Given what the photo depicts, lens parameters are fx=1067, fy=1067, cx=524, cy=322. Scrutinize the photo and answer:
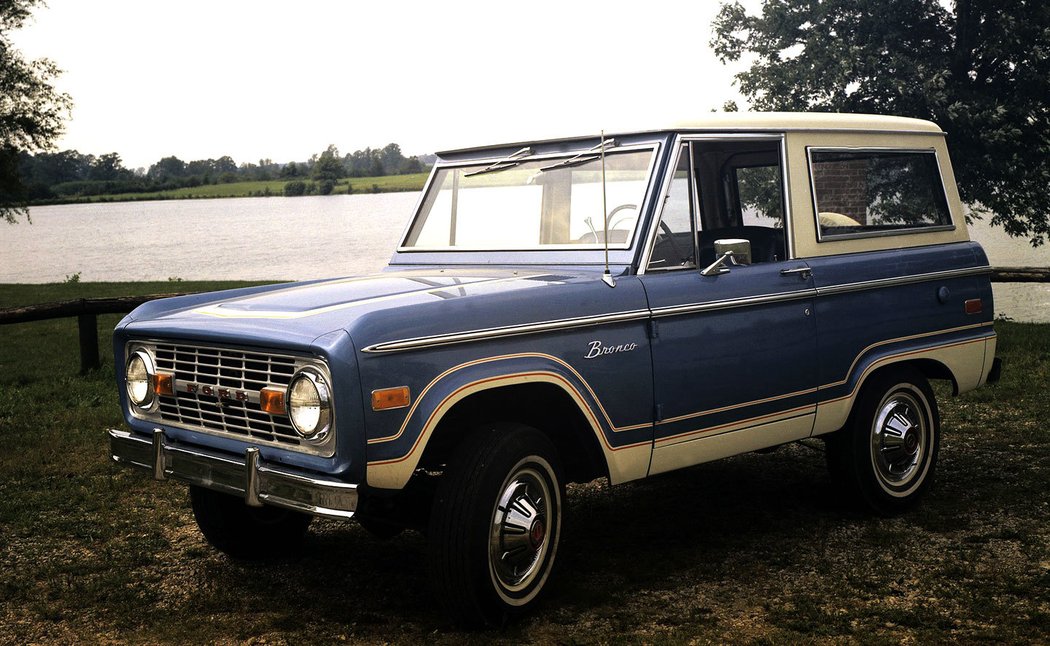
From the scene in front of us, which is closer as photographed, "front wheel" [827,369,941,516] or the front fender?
the front fender

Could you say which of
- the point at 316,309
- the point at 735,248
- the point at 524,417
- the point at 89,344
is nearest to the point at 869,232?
the point at 735,248

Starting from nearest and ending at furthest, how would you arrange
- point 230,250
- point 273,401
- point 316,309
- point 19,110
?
point 273,401, point 316,309, point 19,110, point 230,250

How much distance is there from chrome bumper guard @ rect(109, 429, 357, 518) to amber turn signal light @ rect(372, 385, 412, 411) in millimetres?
306

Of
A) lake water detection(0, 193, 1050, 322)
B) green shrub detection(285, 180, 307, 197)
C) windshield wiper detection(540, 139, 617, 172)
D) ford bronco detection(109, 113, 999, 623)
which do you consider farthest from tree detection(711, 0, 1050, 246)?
green shrub detection(285, 180, 307, 197)

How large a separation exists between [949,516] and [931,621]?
5.54 feet

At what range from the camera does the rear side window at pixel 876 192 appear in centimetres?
588

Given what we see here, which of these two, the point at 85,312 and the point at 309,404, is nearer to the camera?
the point at 309,404

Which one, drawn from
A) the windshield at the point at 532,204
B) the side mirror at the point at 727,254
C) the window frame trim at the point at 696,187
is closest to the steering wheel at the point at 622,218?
the windshield at the point at 532,204

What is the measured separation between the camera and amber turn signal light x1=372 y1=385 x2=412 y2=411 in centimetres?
392

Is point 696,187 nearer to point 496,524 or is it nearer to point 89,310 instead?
point 496,524

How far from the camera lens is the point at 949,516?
236 inches

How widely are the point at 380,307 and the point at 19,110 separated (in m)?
32.5

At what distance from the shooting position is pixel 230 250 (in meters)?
57.8

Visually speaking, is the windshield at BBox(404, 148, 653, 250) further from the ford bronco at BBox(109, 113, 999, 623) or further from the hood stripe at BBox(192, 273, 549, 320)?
the hood stripe at BBox(192, 273, 549, 320)
